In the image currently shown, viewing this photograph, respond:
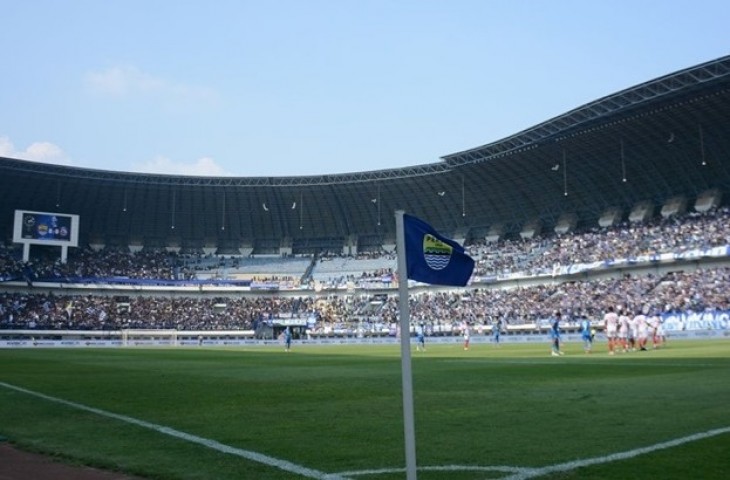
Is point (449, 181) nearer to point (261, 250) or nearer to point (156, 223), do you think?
point (261, 250)

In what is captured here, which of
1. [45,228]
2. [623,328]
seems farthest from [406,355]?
[45,228]

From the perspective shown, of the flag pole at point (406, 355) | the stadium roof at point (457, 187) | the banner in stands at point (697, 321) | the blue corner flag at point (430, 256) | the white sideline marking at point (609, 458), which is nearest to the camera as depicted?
the flag pole at point (406, 355)

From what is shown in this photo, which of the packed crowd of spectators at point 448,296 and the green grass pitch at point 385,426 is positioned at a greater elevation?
the packed crowd of spectators at point 448,296

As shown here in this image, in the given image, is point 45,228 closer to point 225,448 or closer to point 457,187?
point 457,187

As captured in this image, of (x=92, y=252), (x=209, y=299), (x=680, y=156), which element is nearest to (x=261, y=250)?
(x=209, y=299)

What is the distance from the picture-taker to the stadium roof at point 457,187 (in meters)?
62.5

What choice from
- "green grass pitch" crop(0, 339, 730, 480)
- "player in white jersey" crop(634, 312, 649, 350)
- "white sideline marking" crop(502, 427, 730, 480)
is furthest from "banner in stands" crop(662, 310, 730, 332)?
"white sideline marking" crop(502, 427, 730, 480)

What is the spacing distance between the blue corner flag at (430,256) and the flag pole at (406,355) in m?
0.13

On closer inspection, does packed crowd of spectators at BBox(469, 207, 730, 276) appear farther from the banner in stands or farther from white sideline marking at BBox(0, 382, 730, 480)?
white sideline marking at BBox(0, 382, 730, 480)

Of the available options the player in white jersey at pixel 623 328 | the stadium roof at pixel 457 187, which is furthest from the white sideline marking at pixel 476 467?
the stadium roof at pixel 457 187

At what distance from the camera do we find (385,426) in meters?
11.0

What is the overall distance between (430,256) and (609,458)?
3273 millimetres

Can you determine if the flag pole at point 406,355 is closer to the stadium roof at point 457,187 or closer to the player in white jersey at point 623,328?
the player in white jersey at point 623,328

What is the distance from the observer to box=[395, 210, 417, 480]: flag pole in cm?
621
